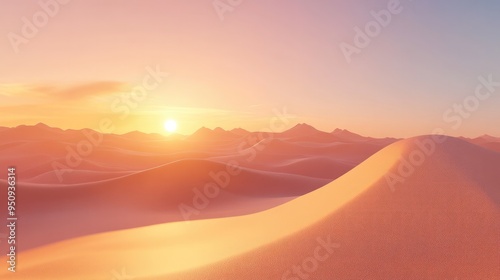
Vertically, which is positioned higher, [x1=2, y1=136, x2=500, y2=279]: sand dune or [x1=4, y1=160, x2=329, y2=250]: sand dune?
[x1=4, y1=160, x2=329, y2=250]: sand dune

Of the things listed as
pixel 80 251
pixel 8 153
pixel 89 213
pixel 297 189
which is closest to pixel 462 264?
pixel 80 251

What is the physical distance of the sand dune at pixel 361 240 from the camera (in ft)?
25.9

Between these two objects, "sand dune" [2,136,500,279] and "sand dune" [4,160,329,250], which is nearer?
"sand dune" [2,136,500,279]

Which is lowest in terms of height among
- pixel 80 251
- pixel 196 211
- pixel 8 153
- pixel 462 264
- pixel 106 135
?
pixel 462 264

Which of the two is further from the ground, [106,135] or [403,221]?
[106,135]

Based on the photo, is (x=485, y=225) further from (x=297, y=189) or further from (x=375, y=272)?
(x=297, y=189)

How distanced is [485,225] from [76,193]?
2256cm

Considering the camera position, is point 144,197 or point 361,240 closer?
point 361,240

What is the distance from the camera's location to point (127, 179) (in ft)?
87.2

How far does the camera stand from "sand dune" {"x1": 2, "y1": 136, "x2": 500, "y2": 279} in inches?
311

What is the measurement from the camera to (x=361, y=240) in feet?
28.6

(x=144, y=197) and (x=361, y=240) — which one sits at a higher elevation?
(x=144, y=197)

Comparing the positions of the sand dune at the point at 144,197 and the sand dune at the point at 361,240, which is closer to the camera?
the sand dune at the point at 361,240

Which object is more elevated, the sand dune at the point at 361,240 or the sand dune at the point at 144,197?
the sand dune at the point at 144,197
